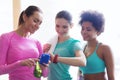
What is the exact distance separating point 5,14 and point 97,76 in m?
0.93

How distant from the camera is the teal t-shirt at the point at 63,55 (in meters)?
1.31

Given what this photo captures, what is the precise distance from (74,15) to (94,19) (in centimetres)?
42

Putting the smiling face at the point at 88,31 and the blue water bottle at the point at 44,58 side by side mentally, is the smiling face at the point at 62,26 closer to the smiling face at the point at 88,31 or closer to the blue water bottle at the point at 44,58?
the smiling face at the point at 88,31

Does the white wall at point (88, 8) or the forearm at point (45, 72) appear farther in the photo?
the white wall at point (88, 8)

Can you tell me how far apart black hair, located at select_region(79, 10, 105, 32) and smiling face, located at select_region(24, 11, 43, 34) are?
1.01ft

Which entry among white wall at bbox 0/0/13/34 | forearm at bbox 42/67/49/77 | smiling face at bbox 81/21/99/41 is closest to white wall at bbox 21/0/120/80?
white wall at bbox 0/0/13/34

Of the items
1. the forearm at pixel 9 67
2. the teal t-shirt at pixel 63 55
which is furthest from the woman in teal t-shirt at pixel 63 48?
the forearm at pixel 9 67

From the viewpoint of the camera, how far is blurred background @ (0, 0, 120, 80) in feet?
5.70

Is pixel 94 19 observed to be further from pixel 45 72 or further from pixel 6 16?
pixel 6 16

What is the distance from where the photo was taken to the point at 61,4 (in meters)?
1.90

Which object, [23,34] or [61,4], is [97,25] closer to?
Answer: [23,34]

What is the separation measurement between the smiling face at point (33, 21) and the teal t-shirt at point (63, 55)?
20 cm

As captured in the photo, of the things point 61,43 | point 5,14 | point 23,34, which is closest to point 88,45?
point 61,43

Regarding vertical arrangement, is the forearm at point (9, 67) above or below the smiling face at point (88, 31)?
below
